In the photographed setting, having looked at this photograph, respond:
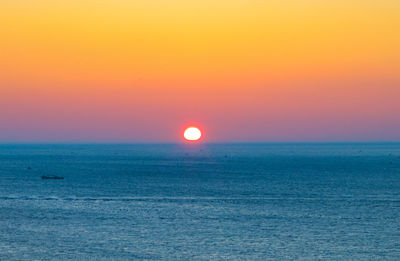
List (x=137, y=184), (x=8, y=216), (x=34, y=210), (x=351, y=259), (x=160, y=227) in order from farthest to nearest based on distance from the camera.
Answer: (x=137, y=184) → (x=34, y=210) → (x=8, y=216) → (x=160, y=227) → (x=351, y=259)

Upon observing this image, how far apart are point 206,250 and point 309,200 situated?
1772 inches

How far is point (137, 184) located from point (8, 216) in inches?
2231

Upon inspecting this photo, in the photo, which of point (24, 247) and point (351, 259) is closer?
point (351, 259)

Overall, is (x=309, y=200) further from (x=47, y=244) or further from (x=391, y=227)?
(x=47, y=244)

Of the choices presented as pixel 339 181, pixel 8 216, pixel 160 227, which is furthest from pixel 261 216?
pixel 339 181

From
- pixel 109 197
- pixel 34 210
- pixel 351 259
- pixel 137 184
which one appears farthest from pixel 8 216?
pixel 137 184

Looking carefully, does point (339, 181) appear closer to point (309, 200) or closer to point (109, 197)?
point (309, 200)

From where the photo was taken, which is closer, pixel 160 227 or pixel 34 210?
pixel 160 227

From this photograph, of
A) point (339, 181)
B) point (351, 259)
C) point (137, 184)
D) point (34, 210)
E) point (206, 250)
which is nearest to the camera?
point (351, 259)

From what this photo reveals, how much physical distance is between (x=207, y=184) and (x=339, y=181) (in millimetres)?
28744

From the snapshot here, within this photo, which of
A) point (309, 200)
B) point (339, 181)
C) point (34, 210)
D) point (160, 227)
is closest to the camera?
point (160, 227)

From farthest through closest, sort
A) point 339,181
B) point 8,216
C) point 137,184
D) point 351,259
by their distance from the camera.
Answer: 1. point 339,181
2. point 137,184
3. point 8,216
4. point 351,259

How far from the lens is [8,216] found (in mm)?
75438

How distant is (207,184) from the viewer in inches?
5221
